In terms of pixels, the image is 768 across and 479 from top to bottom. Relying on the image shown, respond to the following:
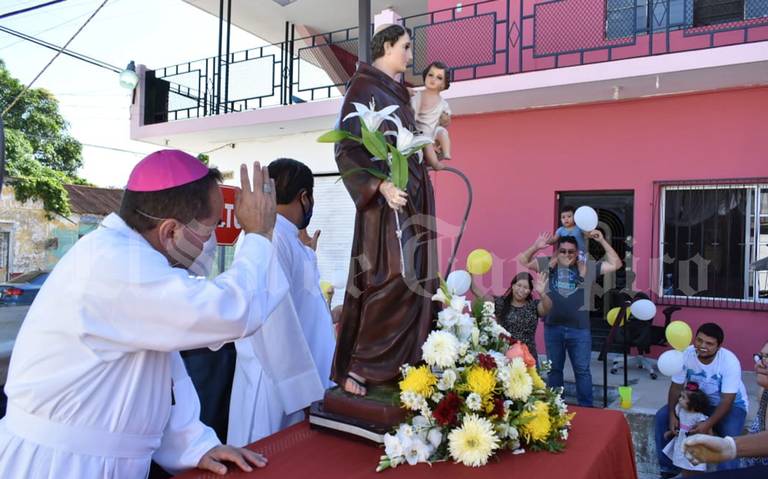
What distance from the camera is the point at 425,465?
179 cm

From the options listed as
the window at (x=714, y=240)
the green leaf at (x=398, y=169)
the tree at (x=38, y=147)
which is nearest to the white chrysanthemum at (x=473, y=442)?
the green leaf at (x=398, y=169)

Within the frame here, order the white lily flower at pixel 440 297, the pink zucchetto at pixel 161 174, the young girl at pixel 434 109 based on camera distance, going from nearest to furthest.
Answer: the pink zucchetto at pixel 161 174 → the white lily flower at pixel 440 297 → the young girl at pixel 434 109

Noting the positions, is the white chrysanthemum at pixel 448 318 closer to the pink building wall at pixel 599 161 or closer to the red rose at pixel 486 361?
the red rose at pixel 486 361

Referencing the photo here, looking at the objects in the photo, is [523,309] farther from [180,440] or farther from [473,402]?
[180,440]

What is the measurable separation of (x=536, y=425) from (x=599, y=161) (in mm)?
6210

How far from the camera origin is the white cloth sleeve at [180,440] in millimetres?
1797

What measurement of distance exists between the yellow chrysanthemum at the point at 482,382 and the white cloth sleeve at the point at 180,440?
80cm

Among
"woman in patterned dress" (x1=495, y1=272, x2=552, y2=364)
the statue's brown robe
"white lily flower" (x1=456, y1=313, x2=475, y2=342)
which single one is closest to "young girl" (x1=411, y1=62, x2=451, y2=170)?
the statue's brown robe

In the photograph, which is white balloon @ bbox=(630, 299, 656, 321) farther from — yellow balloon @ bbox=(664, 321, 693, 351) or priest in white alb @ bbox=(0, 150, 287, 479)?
priest in white alb @ bbox=(0, 150, 287, 479)

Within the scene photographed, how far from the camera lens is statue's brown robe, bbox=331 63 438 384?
83.3 inches

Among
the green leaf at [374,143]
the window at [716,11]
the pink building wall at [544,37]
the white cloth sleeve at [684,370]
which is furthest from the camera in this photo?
the window at [716,11]

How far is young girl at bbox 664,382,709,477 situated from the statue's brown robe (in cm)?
294

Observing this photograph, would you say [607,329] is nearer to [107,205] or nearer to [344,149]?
[344,149]

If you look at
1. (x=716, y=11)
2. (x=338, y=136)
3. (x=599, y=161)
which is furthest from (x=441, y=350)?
(x=716, y=11)
